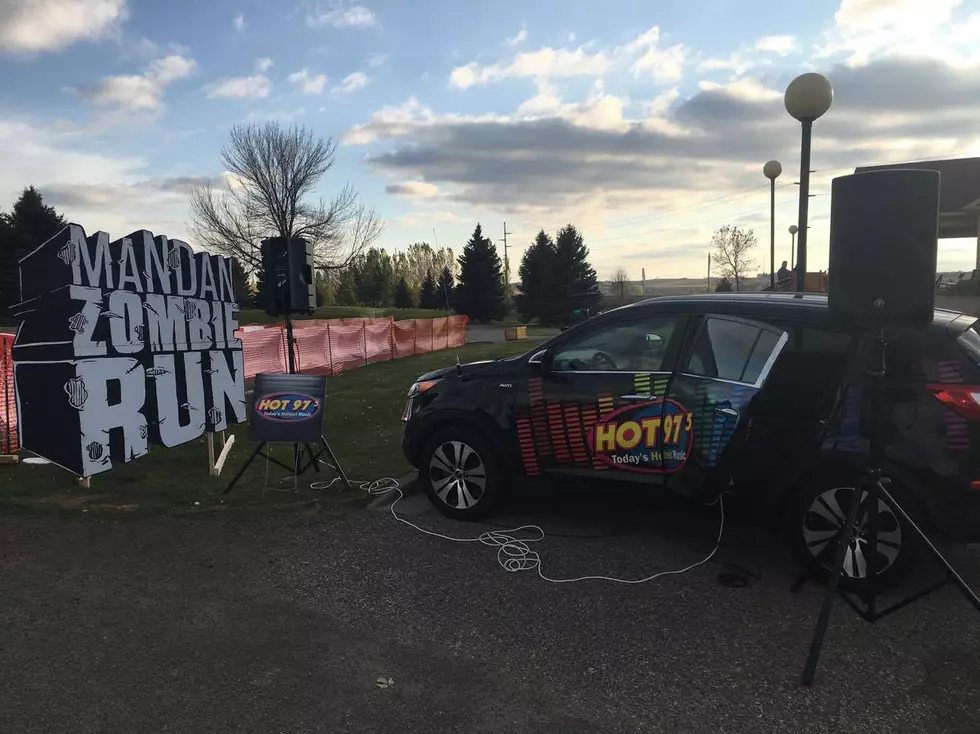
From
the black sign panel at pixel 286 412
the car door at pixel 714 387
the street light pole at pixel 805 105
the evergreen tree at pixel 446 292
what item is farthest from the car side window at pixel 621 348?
the evergreen tree at pixel 446 292

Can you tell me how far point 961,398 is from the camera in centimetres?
377

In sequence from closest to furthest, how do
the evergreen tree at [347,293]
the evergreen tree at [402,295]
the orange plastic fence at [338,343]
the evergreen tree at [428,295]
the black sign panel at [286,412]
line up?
the black sign panel at [286,412], the orange plastic fence at [338,343], the evergreen tree at [347,293], the evergreen tree at [402,295], the evergreen tree at [428,295]

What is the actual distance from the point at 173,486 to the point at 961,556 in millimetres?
6615

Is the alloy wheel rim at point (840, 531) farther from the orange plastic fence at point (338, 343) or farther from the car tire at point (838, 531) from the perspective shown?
the orange plastic fence at point (338, 343)

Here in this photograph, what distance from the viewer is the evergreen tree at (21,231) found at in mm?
45406

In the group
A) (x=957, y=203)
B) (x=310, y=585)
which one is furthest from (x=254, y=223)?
(x=310, y=585)

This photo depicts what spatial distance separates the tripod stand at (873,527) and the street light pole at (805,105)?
5073mm

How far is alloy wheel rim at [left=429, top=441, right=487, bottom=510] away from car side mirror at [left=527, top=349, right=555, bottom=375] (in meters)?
0.81

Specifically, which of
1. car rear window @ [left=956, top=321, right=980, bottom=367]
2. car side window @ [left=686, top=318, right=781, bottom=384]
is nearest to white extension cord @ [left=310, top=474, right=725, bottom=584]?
car side window @ [left=686, top=318, right=781, bottom=384]

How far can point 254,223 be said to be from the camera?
45.1m

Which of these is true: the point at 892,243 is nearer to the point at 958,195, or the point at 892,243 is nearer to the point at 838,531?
the point at 838,531

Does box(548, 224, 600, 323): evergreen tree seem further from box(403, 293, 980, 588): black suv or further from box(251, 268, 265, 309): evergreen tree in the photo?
box(403, 293, 980, 588): black suv

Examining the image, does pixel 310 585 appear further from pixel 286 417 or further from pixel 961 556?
pixel 961 556

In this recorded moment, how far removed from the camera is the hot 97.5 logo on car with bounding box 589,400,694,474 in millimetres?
4645
